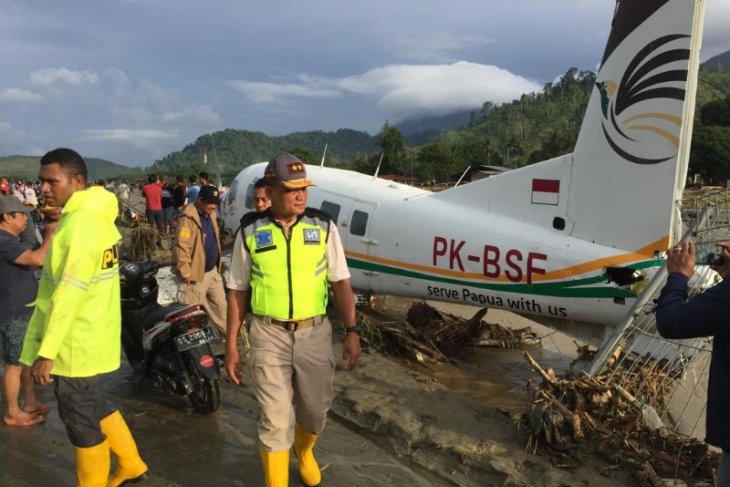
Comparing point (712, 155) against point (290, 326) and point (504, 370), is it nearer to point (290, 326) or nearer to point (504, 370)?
point (504, 370)

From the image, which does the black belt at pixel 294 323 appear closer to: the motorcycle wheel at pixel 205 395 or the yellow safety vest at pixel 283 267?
the yellow safety vest at pixel 283 267

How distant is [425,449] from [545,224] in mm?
2863

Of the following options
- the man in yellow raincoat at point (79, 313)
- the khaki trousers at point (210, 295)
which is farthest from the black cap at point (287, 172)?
the khaki trousers at point (210, 295)

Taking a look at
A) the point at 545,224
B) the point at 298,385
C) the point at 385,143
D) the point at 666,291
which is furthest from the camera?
the point at 385,143

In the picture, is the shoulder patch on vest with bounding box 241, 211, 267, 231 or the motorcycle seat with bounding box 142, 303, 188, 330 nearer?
the shoulder patch on vest with bounding box 241, 211, 267, 231

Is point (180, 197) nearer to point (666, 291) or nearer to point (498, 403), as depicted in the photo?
point (498, 403)

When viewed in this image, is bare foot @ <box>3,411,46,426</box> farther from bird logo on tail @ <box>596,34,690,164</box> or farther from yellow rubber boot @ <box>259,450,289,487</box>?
bird logo on tail @ <box>596,34,690,164</box>

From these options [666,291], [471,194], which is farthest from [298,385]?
[471,194]

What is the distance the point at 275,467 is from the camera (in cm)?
290

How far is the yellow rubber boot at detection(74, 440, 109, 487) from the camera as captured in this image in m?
2.87

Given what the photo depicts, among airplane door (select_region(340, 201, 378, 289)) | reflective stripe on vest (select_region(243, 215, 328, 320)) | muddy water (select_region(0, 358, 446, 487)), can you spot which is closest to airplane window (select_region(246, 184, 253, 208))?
airplane door (select_region(340, 201, 378, 289))

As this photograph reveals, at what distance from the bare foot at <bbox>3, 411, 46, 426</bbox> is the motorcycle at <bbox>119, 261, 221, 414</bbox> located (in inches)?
35.9

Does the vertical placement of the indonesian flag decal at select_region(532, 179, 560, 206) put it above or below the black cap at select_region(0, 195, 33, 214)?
above

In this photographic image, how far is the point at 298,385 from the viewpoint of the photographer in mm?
3084
